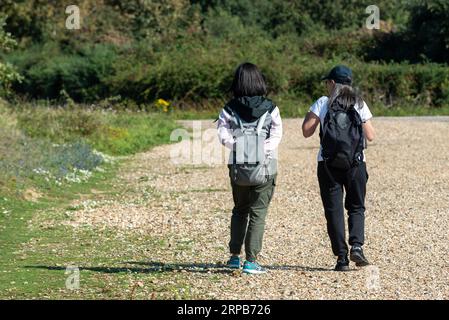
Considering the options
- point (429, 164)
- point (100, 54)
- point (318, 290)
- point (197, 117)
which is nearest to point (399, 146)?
point (429, 164)

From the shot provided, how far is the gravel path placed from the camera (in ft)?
27.2

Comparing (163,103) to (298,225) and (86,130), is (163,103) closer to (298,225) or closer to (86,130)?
(86,130)

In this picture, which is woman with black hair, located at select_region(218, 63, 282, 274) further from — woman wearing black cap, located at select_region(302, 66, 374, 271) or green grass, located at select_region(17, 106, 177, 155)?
green grass, located at select_region(17, 106, 177, 155)

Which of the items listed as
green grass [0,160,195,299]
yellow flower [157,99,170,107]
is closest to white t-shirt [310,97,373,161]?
green grass [0,160,195,299]

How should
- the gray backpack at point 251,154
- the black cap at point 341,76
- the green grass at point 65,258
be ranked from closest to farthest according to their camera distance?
the green grass at point 65,258 → the gray backpack at point 251,154 → the black cap at point 341,76

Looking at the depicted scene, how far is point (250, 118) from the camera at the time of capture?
8.47 meters

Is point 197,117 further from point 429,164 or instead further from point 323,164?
point 323,164

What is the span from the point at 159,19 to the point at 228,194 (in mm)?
35269

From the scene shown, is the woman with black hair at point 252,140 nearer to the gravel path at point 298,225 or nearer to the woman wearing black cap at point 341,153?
the woman wearing black cap at point 341,153

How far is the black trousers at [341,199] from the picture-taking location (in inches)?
345

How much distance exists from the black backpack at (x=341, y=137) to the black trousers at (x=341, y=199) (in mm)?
109

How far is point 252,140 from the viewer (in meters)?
8.47

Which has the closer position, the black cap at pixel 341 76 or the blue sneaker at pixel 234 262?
the black cap at pixel 341 76

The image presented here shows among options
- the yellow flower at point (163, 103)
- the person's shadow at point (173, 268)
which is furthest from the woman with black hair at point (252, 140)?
the yellow flower at point (163, 103)
